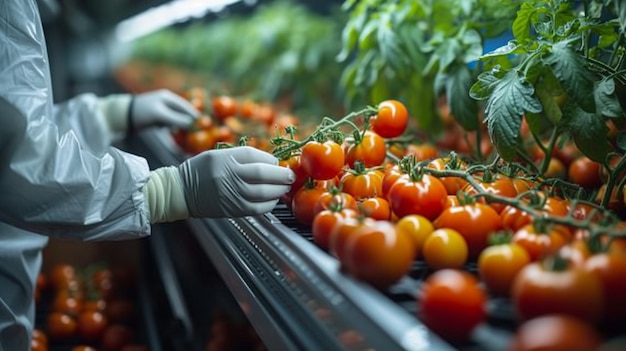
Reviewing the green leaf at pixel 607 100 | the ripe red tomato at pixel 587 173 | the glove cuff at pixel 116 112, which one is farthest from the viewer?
the glove cuff at pixel 116 112

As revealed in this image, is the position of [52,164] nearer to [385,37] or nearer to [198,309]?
[385,37]

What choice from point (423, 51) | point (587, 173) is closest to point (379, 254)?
point (587, 173)

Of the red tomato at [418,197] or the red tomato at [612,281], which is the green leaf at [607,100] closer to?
the red tomato at [418,197]

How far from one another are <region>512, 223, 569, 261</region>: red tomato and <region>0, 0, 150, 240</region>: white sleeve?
1.01 metres

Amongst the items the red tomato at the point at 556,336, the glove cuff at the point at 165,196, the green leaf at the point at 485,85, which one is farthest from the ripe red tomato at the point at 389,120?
the red tomato at the point at 556,336

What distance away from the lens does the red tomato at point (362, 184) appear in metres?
1.55

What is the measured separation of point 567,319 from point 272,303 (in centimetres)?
70

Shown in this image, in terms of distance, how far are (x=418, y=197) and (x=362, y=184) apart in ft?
0.71

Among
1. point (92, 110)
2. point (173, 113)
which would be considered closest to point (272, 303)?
point (173, 113)

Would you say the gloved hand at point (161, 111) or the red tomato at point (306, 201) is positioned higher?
the red tomato at point (306, 201)

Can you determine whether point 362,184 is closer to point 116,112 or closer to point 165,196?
point 165,196

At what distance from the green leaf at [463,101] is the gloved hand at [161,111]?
1651mm

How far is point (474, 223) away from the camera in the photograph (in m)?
1.26

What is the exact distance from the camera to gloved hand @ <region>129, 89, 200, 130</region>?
345 cm
